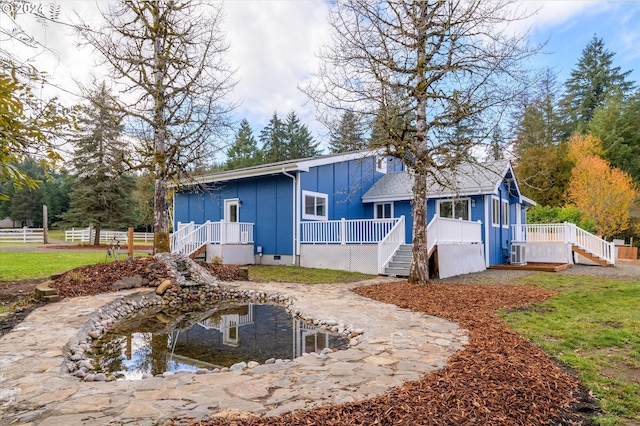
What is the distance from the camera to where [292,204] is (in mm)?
13805

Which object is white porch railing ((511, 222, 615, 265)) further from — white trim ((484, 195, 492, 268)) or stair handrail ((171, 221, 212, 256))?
stair handrail ((171, 221, 212, 256))

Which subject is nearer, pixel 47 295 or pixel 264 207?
pixel 47 295

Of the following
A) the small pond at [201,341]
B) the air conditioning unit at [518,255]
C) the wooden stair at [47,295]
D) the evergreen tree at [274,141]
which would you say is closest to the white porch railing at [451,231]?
the air conditioning unit at [518,255]

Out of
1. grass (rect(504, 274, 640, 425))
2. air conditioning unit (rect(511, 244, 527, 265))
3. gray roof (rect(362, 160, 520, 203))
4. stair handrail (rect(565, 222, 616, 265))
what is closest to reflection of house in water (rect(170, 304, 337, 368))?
grass (rect(504, 274, 640, 425))

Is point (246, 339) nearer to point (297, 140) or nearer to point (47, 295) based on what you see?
point (47, 295)

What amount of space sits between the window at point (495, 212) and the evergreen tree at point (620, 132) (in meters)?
17.3

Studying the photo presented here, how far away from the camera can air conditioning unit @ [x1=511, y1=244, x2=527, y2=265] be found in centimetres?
1588

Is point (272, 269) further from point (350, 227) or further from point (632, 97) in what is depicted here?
point (632, 97)

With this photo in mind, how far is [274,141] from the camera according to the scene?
135ft

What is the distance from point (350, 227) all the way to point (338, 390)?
990 cm

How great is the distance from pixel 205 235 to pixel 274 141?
2835 cm

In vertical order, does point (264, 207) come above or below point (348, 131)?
below

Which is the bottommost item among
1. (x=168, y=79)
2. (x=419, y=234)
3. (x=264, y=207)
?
(x=419, y=234)

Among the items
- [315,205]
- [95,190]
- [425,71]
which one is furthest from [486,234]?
[95,190]
